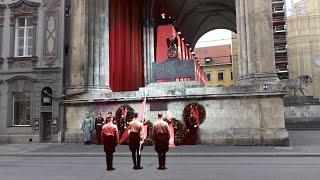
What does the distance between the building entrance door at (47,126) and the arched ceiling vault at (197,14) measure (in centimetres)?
1413

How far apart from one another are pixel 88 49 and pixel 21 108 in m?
6.11

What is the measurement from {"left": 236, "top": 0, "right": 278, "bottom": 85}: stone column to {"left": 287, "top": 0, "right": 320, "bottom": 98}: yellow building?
4282 cm

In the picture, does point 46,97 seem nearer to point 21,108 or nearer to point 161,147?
point 21,108

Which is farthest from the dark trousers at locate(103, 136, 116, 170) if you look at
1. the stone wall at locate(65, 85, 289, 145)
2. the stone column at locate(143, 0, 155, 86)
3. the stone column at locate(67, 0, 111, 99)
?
the stone column at locate(143, 0, 155, 86)

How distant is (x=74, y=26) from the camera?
85.9 feet

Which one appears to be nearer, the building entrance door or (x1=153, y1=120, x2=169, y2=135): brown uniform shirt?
(x1=153, y1=120, x2=169, y2=135): brown uniform shirt

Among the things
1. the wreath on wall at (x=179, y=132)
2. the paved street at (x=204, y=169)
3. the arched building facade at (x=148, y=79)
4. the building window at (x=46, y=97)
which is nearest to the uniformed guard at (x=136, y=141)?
the paved street at (x=204, y=169)

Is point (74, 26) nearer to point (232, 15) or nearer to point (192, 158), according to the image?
point (192, 158)

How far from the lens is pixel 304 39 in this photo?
65625 mm

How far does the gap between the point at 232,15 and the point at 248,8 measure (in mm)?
23081

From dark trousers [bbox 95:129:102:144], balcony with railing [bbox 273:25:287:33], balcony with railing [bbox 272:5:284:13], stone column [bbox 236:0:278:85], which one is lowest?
dark trousers [bbox 95:129:102:144]

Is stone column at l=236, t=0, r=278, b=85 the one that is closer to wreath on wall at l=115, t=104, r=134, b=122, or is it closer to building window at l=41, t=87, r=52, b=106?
wreath on wall at l=115, t=104, r=134, b=122

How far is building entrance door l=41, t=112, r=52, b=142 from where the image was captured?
27078mm

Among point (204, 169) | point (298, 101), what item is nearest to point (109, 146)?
point (204, 169)
